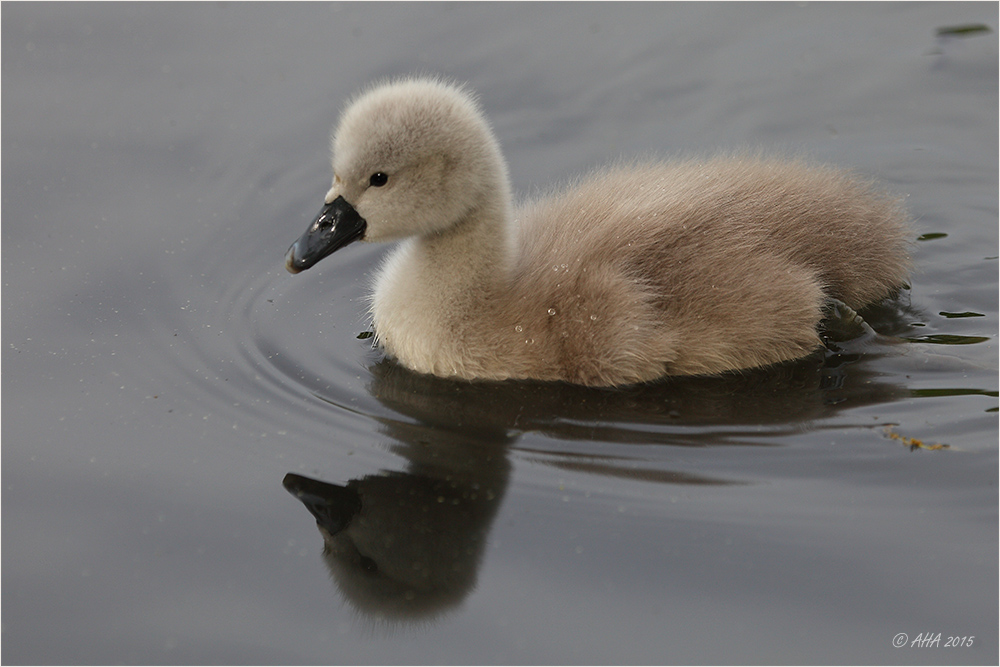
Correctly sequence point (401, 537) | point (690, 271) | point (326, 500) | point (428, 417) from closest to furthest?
1. point (401, 537)
2. point (326, 500)
3. point (428, 417)
4. point (690, 271)

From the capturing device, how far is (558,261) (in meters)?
4.50

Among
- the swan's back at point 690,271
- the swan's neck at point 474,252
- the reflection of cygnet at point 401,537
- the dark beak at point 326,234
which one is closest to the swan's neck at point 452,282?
the swan's neck at point 474,252

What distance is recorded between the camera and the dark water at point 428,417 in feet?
11.5

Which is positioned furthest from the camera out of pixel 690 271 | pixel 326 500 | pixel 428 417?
pixel 690 271

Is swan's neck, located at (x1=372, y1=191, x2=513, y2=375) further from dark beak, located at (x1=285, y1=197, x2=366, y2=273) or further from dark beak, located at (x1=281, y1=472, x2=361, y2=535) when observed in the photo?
dark beak, located at (x1=281, y1=472, x2=361, y2=535)

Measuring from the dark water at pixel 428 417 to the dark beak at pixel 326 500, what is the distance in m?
0.01

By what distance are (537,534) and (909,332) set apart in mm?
2006

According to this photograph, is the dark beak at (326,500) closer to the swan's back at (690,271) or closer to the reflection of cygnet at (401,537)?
the reflection of cygnet at (401,537)

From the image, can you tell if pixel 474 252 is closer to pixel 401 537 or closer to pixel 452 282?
pixel 452 282

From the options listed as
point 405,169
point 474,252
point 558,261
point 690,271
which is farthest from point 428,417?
point 690,271

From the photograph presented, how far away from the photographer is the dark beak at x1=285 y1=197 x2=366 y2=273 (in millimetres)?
4457

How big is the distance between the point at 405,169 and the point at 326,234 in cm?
39

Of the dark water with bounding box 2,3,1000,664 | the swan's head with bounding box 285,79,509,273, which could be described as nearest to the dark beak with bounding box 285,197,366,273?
A: the swan's head with bounding box 285,79,509,273

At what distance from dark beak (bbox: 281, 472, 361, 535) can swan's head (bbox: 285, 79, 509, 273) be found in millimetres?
877
